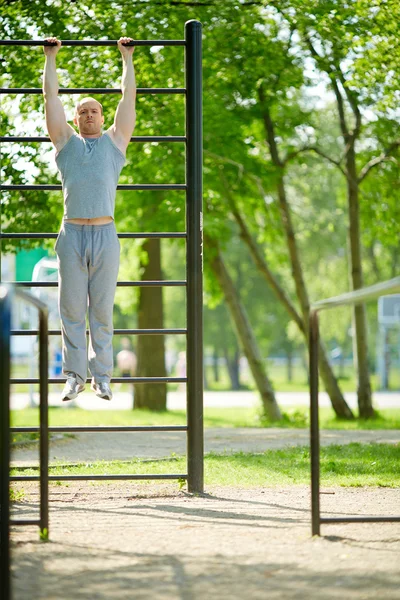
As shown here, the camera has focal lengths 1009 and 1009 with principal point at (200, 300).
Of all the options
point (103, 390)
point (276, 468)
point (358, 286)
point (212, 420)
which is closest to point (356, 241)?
point (358, 286)

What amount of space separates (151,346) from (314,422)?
40.9 ft

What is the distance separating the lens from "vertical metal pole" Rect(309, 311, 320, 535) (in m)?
4.18

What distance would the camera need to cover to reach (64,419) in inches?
564

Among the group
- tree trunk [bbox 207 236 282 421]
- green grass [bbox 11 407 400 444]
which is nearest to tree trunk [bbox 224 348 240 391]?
green grass [bbox 11 407 400 444]

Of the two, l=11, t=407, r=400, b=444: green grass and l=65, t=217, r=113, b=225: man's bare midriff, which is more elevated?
l=65, t=217, r=113, b=225: man's bare midriff

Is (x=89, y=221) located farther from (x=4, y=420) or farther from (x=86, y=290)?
(x=4, y=420)

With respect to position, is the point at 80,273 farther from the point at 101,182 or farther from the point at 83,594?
the point at 83,594

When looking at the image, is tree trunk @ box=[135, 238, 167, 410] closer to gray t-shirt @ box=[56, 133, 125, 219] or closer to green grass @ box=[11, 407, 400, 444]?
green grass @ box=[11, 407, 400, 444]

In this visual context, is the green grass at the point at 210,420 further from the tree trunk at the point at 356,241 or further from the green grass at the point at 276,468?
the green grass at the point at 276,468

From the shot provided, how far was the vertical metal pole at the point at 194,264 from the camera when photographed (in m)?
5.74

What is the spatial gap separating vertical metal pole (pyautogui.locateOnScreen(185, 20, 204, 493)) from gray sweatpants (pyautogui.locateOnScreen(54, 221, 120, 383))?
2.16 feet

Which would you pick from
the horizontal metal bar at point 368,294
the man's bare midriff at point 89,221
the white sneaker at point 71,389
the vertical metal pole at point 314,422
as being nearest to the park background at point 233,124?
the man's bare midriff at point 89,221

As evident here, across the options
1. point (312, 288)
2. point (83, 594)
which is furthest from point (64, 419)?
point (312, 288)

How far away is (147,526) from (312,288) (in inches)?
1001
